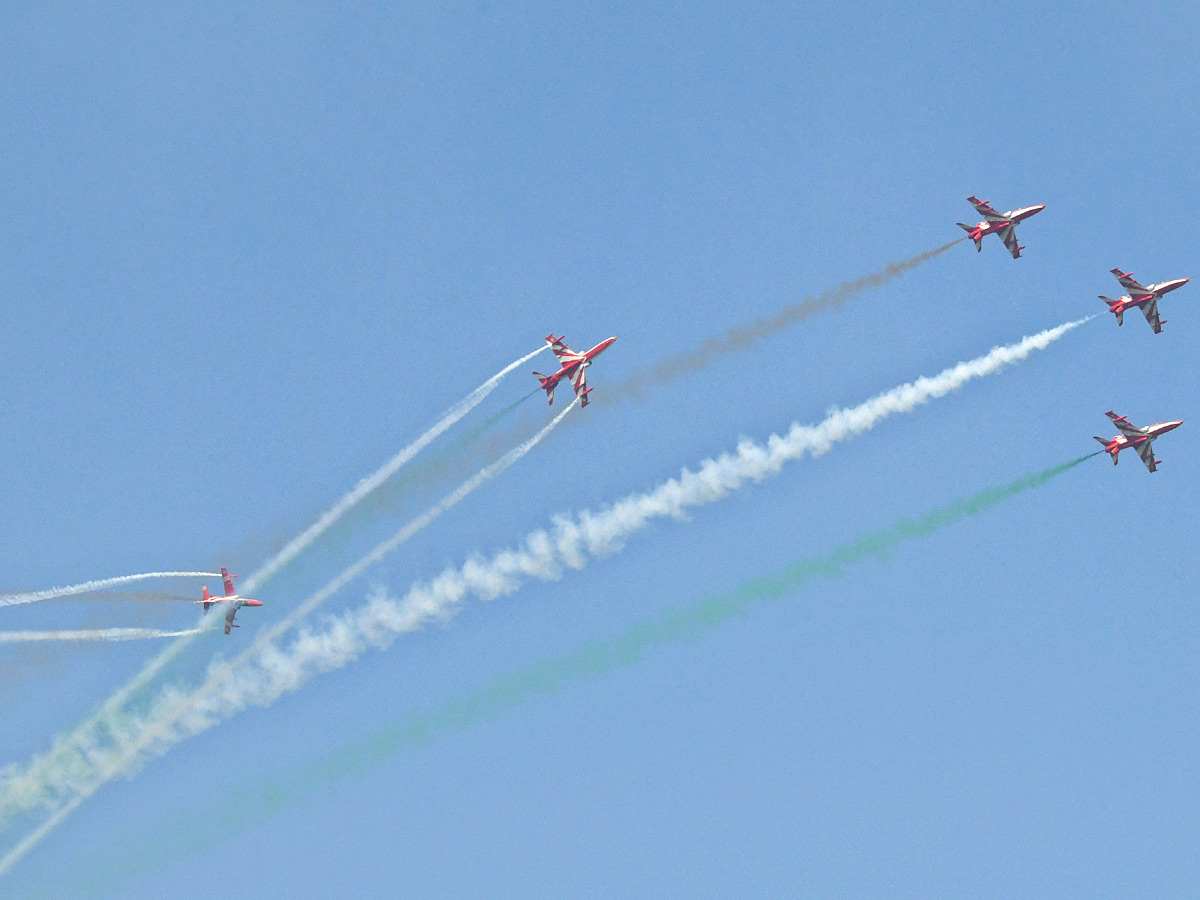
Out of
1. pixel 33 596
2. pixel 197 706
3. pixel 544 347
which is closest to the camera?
pixel 33 596

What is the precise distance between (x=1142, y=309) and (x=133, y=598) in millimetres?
70485

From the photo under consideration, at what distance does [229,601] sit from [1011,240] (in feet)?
197

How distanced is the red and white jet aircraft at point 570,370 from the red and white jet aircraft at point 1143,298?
3694cm

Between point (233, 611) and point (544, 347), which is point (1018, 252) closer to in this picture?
point (544, 347)

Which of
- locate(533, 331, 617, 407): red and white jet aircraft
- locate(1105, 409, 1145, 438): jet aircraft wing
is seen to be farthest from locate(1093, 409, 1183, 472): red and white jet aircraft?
locate(533, 331, 617, 407): red and white jet aircraft

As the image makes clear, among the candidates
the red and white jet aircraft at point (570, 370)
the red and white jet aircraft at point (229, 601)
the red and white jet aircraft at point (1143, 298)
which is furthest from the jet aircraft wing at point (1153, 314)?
the red and white jet aircraft at point (229, 601)

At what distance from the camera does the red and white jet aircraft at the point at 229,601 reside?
9025 centimetres

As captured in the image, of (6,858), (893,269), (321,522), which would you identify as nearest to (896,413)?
(893,269)

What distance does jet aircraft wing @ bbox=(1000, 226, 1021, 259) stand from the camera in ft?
338

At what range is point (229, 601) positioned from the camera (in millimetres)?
90375

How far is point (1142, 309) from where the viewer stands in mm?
100375

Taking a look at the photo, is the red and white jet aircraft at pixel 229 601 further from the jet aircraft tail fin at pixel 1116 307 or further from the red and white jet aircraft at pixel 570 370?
the jet aircraft tail fin at pixel 1116 307

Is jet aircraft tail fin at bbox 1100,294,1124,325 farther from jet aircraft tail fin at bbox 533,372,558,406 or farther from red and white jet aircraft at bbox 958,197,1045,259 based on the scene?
jet aircraft tail fin at bbox 533,372,558,406

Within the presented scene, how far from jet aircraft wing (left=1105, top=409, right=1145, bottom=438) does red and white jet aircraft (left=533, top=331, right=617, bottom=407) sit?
120 feet
